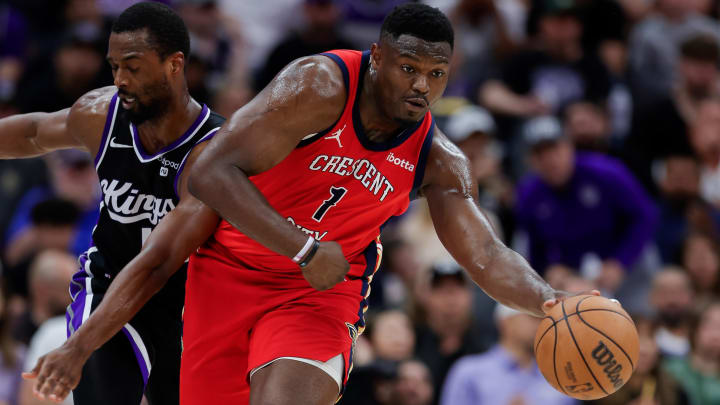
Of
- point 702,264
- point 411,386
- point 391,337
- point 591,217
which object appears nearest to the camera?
point 411,386

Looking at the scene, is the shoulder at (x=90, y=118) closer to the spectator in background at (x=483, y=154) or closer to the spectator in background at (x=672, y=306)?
the spectator in background at (x=483, y=154)

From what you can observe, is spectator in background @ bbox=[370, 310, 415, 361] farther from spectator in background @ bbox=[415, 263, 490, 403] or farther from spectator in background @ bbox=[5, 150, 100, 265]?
spectator in background @ bbox=[5, 150, 100, 265]

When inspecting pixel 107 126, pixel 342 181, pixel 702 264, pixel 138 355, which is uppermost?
pixel 107 126

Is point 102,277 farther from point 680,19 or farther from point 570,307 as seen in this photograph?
point 680,19

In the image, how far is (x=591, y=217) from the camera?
401 inches

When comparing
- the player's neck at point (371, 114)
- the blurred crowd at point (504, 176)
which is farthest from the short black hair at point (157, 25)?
the blurred crowd at point (504, 176)

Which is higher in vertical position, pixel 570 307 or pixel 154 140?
pixel 154 140

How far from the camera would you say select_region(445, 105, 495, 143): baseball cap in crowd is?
10273 mm

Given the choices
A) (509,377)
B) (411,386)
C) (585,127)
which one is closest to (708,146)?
(585,127)

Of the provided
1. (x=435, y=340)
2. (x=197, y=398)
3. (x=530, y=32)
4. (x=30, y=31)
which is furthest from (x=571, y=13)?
(x=197, y=398)

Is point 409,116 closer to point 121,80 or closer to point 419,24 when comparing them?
point 419,24

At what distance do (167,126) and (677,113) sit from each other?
7.88 m

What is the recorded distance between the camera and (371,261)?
5.62m

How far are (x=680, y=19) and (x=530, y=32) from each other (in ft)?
6.62
